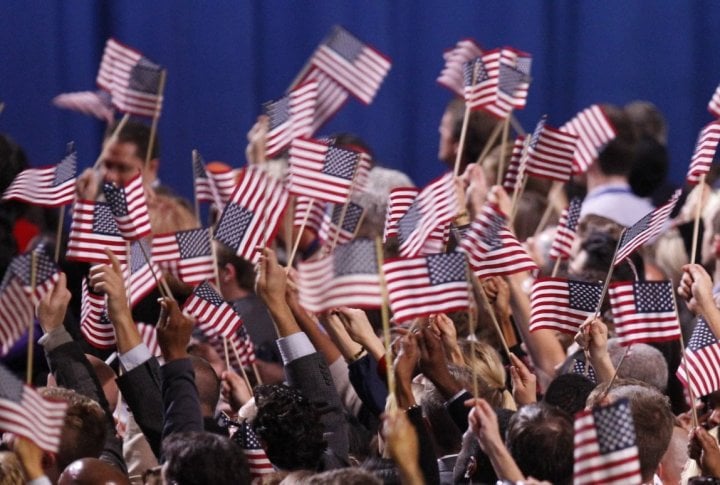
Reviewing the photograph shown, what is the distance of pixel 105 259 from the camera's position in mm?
5629

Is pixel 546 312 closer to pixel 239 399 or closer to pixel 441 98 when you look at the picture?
pixel 239 399

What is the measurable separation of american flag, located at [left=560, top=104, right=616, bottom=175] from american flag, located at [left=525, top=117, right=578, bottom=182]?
28.3 inches

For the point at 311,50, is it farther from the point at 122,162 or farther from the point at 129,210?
the point at 129,210

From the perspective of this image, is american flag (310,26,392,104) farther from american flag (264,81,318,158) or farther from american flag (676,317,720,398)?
american flag (676,317,720,398)

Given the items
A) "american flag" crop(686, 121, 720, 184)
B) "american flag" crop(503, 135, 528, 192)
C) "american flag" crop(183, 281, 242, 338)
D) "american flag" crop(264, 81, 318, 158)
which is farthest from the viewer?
"american flag" crop(503, 135, 528, 192)

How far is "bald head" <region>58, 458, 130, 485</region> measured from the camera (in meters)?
4.00

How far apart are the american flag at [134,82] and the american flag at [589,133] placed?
6.53ft

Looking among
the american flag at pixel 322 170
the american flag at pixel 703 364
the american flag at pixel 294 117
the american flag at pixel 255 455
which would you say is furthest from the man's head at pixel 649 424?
the american flag at pixel 294 117

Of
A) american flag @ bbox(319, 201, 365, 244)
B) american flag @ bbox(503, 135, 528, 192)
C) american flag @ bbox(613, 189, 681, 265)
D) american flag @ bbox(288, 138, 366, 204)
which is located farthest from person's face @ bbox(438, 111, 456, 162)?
american flag @ bbox(613, 189, 681, 265)

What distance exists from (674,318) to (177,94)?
271 inches

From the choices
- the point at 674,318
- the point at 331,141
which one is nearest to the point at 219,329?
the point at 331,141

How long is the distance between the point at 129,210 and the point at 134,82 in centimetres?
208

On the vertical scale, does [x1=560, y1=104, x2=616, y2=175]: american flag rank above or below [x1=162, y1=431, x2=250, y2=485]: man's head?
above

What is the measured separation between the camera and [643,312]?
5035 mm
